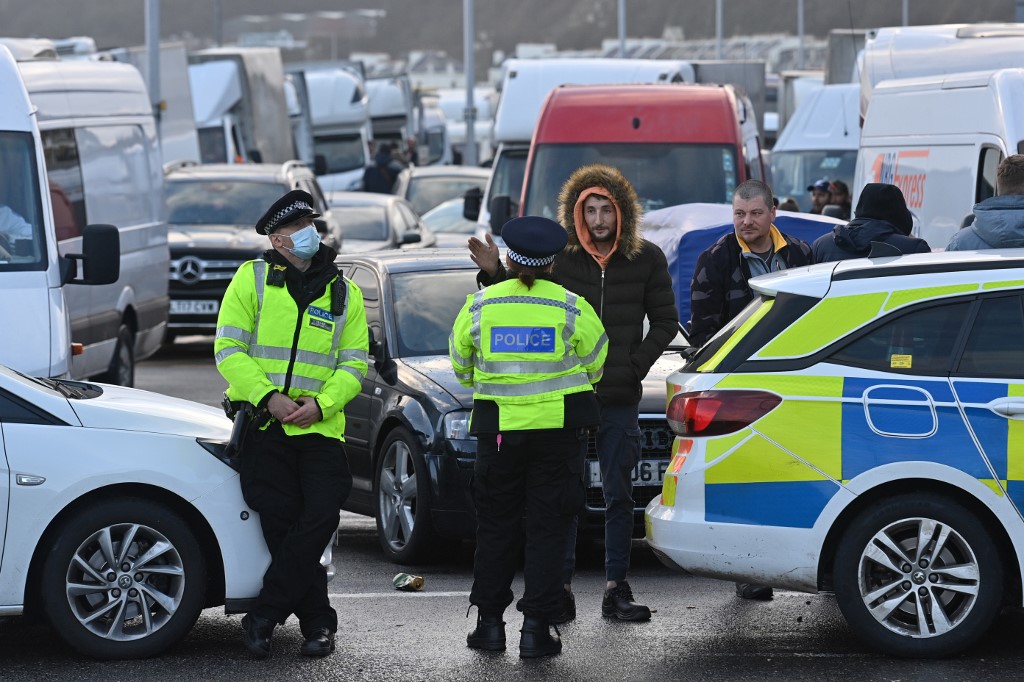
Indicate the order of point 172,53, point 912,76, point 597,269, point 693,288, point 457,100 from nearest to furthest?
point 597,269
point 693,288
point 912,76
point 172,53
point 457,100

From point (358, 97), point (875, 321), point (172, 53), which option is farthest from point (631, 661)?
point (358, 97)

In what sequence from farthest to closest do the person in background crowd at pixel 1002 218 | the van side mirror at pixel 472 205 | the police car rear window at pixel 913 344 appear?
the van side mirror at pixel 472 205
the person in background crowd at pixel 1002 218
the police car rear window at pixel 913 344

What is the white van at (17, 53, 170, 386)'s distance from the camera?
11.8m

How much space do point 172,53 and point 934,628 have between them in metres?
20.0

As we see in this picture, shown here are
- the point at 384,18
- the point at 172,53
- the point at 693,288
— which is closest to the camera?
the point at 693,288

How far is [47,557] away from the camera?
6508mm

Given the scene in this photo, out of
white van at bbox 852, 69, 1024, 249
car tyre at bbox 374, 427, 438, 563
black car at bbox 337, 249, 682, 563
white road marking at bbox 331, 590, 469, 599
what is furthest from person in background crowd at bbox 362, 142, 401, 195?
white road marking at bbox 331, 590, 469, 599

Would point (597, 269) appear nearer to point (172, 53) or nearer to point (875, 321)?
point (875, 321)

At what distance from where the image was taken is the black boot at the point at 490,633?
265 inches

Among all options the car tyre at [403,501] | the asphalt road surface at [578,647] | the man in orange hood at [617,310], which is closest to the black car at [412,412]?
the car tyre at [403,501]

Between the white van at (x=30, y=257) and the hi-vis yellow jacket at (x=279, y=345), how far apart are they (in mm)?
2407

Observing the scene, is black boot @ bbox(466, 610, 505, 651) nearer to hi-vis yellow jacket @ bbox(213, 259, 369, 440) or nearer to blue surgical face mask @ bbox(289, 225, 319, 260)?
hi-vis yellow jacket @ bbox(213, 259, 369, 440)

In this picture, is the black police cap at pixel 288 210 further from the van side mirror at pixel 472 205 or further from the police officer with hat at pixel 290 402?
the van side mirror at pixel 472 205

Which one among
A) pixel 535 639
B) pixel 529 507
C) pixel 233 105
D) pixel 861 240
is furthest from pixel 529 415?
pixel 233 105
